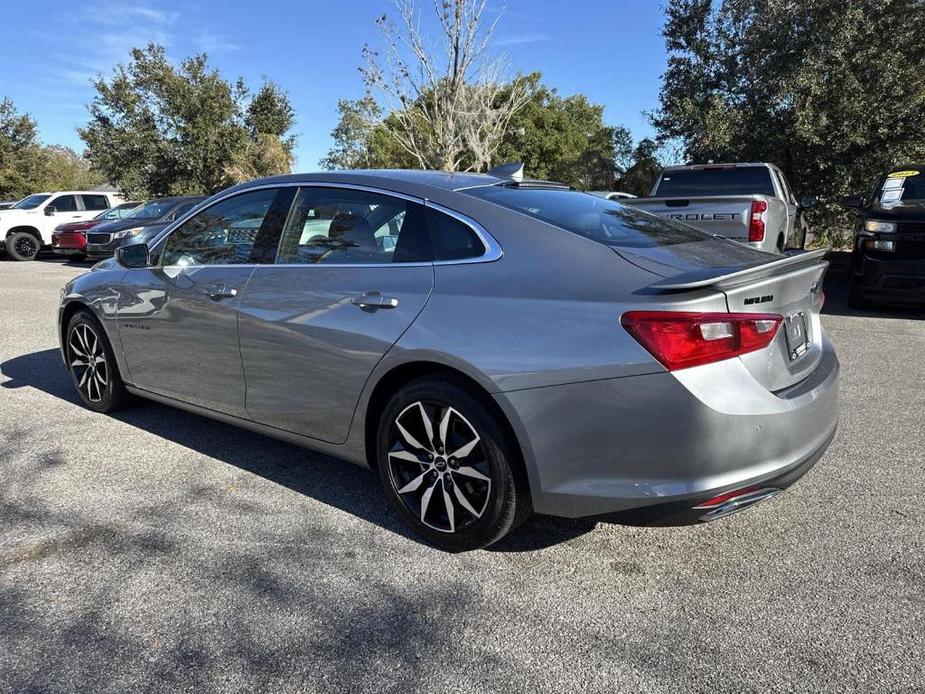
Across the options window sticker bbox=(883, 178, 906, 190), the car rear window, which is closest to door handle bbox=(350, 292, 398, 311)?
the car rear window

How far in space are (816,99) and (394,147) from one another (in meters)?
24.7

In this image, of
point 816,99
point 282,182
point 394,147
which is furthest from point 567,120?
point 282,182

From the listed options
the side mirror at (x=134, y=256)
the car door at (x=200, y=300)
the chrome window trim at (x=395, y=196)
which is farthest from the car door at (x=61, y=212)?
the chrome window trim at (x=395, y=196)

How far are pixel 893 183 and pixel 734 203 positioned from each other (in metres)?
3.34

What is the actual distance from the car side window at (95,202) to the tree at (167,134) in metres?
7.03

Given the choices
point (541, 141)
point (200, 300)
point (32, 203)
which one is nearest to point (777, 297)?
point (200, 300)

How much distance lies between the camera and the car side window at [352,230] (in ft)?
10.1

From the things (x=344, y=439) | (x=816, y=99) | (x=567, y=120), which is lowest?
(x=344, y=439)

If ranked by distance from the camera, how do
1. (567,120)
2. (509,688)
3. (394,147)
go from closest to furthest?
(509,688) → (394,147) → (567,120)

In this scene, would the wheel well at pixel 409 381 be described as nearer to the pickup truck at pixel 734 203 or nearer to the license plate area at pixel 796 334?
the license plate area at pixel 796 334

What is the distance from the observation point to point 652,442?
2375 millimetres

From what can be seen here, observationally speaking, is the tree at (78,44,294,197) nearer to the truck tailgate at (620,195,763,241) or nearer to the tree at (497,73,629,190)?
the tree at (497,73,629,190)

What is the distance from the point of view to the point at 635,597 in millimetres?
2615

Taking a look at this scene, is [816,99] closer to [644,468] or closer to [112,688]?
[644,468]
